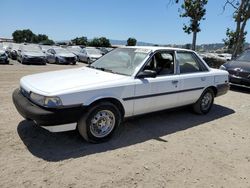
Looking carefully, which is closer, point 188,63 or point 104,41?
point 188,63

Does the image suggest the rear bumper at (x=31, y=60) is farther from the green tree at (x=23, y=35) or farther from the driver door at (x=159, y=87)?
the green tree at (x=23, y=35)

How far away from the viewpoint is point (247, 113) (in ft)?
23.3

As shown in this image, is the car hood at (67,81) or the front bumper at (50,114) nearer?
the front bumper at (50,114)

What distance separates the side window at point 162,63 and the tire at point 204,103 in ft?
4.32

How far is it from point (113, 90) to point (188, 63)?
2.36m

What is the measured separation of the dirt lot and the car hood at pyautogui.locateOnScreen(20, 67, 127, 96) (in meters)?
0.88

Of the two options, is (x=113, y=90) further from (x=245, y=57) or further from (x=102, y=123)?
(x=245, y=57)

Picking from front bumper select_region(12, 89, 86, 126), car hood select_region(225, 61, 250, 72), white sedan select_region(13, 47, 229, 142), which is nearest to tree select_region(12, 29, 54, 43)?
car hood select_region(225, 61, 250, 72)

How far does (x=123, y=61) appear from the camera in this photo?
17.6ft

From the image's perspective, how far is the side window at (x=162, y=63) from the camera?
5.33m

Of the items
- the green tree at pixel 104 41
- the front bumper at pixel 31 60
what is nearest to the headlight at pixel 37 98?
the front bumper at pixel 31 60

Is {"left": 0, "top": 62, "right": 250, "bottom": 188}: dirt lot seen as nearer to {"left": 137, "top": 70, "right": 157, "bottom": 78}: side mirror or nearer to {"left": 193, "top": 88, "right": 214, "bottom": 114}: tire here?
{"left": 193, "top": 88, "right": 214, "bottom": 114}: tire

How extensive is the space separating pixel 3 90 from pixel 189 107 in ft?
17.4

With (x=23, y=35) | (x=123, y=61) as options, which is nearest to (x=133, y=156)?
(x=123, y=61)
